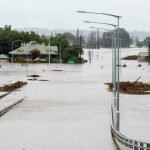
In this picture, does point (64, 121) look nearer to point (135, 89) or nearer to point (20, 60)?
point (135, 89)

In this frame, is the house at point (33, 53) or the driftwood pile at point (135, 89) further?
the house at point (33, 53)

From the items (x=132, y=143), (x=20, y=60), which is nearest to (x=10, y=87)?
(x=132, y=143)

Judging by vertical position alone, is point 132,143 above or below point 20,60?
above

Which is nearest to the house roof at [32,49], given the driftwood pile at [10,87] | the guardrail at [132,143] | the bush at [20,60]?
the bush at [20,60]

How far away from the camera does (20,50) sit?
15262cm

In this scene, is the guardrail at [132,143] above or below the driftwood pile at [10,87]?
above

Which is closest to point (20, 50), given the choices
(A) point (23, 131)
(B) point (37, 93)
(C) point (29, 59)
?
(C) point (29, 59)

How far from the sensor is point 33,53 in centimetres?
15238

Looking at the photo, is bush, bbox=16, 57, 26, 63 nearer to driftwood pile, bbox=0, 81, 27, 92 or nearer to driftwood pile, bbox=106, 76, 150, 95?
driftwood pile, bbox=0, 81, 27, 92

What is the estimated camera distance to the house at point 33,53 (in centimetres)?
15116

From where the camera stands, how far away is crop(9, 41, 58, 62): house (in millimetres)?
151163

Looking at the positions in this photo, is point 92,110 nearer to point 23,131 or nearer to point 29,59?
point 23,131

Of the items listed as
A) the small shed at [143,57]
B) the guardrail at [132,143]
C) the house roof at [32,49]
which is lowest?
the small shed at [143,57]

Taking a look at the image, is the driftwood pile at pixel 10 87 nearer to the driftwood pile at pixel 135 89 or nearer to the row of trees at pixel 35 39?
the driftwood pile at pixel 135 89
